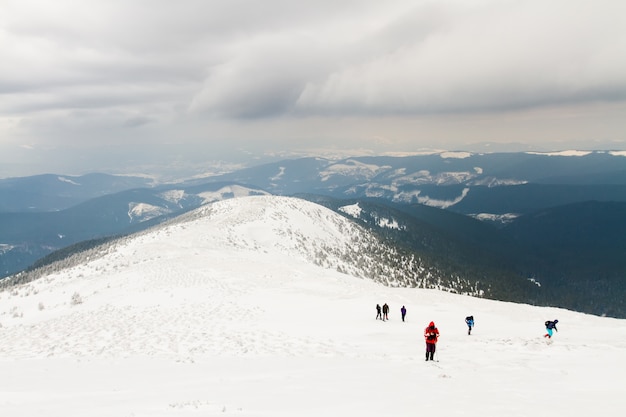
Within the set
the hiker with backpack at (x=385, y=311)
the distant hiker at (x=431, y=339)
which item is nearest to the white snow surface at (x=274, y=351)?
the distant hiker at (x=431, y=339)

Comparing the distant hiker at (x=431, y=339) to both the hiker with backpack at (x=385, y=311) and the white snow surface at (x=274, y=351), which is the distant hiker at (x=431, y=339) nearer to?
the white snow surface at (x=274, y=351)

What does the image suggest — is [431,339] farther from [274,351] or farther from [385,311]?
[385,311]

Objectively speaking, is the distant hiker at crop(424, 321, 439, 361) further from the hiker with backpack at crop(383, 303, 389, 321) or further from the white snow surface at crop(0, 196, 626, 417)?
the hiker with backpack at crop(383, 303, 389, 321)

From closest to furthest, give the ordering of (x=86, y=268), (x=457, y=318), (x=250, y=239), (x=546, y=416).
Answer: (x=546, y=416) → (x=457, y=318) → (x=86, y=268) → (x=250, y=239)

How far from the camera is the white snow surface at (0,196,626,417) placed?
10.5m

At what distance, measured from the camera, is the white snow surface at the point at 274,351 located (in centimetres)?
1048

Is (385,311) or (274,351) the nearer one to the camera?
(274,351)

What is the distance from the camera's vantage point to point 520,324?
29.2m

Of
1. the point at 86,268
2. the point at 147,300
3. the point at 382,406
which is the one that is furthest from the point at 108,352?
the point at 86,268

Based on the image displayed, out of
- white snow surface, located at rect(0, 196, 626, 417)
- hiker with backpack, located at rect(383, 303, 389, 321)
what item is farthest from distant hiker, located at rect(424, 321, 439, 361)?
hiker with backpack, located at rect(383, 303, 389, 321)

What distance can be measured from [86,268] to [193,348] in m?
39.4

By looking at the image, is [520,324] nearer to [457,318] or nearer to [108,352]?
[457,318]

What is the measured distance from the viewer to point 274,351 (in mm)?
19812

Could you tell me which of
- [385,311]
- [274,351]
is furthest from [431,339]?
[385,311]
